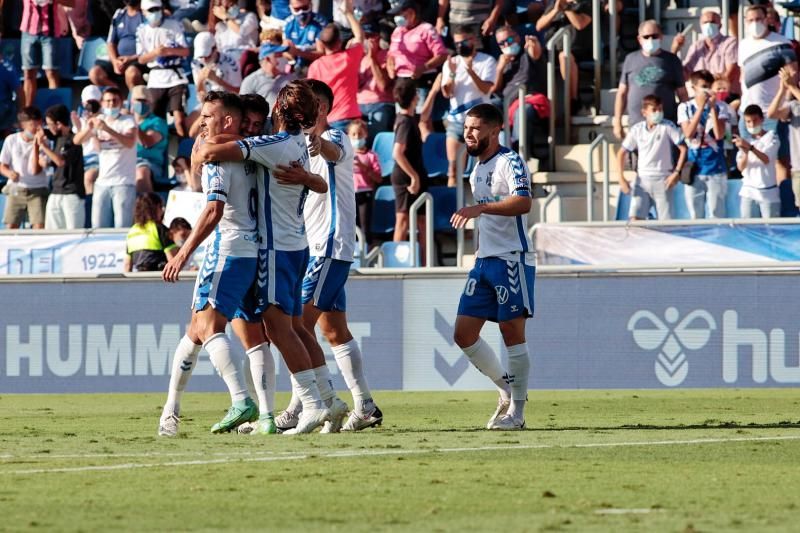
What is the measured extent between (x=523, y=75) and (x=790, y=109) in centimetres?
343

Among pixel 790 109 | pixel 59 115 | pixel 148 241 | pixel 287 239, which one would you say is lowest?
pixel 287 239

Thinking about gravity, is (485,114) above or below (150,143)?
below

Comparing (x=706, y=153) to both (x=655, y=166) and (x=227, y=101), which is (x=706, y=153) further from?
(x=227, y=101)

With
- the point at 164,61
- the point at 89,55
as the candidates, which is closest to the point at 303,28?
the point at 164,61

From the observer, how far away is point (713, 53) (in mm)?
19375

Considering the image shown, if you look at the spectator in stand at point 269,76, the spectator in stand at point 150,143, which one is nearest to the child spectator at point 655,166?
the spectator in stand at point 269,76

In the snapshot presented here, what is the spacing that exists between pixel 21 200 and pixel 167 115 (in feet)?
8.06

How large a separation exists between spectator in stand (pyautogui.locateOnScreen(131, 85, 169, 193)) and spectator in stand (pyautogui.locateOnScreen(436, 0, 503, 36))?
403cm

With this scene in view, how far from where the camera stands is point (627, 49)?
2141 cm

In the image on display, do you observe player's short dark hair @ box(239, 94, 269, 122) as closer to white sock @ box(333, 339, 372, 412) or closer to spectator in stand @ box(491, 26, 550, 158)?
white sock @ box(333, 339, 372, 412)

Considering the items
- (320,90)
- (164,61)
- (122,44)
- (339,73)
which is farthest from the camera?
(122,44)

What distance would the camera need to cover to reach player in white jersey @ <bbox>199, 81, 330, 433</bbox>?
380 inches

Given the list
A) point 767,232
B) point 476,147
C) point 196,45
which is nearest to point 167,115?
point 196,45

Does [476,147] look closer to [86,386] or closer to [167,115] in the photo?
[86,386]
